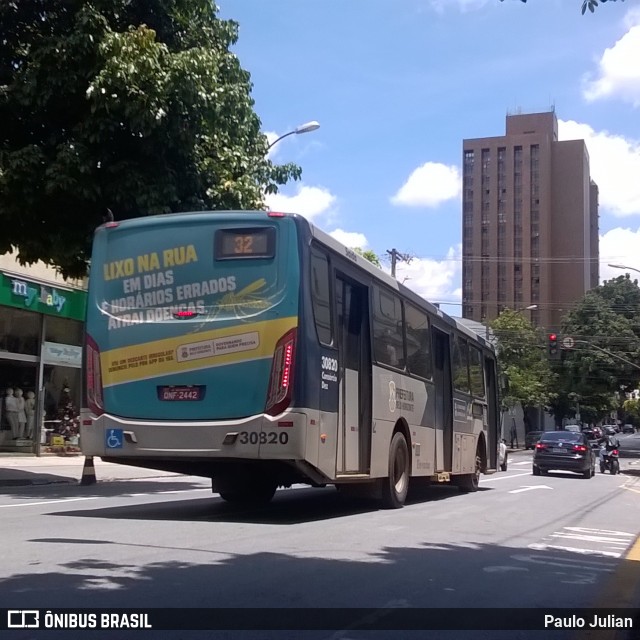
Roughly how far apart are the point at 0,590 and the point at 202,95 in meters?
10.6

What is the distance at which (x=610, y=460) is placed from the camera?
33.6 m

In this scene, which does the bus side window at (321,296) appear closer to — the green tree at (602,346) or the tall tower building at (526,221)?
the green tree at (602,346)

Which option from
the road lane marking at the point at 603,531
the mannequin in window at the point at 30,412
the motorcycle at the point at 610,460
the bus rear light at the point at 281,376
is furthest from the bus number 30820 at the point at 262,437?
the motorcycle at the point at 610,460

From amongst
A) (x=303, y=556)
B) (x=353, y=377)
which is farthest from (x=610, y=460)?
(x=303, y=556)

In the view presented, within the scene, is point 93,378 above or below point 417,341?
below

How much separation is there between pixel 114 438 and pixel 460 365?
8.40 meters

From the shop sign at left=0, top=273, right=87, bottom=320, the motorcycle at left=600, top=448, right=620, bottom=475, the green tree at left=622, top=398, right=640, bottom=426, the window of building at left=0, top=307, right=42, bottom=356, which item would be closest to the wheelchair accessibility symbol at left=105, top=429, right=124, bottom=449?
the shop sign at left=0, top=273, right=87, bottom=320

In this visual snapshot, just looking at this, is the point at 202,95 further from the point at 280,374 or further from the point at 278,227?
the point at 280,374

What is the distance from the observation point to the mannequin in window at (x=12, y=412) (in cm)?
2455

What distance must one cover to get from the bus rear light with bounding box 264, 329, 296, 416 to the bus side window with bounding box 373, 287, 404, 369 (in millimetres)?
2407

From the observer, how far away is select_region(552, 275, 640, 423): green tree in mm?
61031

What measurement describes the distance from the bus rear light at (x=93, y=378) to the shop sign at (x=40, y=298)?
1318 cm

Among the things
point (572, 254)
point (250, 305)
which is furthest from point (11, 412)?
point (572, 254)

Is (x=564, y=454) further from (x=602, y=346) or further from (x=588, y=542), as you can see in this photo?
(x=602, y=346)
